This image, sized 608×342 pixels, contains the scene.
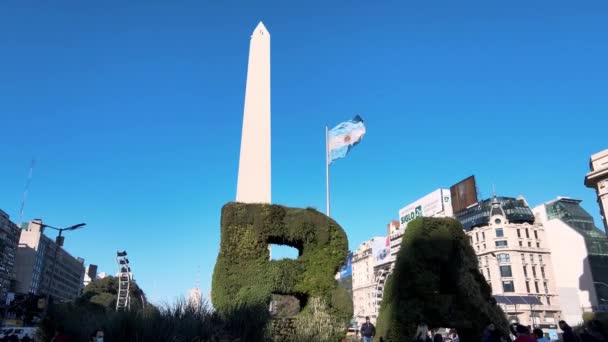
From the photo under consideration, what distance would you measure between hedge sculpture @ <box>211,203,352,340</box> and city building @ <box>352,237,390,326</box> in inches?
3579

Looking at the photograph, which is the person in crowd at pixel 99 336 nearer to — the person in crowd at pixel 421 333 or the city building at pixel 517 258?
the person in crowd at pixel 421 333

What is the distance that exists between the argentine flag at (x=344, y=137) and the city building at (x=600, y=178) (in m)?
41.3

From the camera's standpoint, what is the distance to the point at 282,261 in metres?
15.6

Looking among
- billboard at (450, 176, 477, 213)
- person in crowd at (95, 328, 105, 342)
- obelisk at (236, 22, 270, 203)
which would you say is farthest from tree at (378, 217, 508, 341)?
billboard at (450, 176, 477, 213)

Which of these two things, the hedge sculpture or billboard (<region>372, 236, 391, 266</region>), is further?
billboard (<region>372, 236, 391, 266</region>)

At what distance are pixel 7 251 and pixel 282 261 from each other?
348 ft

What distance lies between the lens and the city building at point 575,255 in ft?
265

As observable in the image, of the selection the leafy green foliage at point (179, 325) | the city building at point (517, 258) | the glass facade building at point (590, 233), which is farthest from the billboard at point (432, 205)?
the leafy green foliage at point (179, 325)

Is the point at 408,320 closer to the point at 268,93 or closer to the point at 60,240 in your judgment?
the point at 268,93

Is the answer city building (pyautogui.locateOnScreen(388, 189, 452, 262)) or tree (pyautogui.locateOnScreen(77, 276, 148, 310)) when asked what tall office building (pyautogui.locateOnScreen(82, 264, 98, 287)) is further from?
city building (pyautogui.locateOnScreen(388, 189, 452, 262))

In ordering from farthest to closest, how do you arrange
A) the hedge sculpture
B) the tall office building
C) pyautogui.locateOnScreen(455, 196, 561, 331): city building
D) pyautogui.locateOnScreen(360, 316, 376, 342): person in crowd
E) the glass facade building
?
1. the tall office building
2. the glass facade building
3. pyautogui.locateOnScreen(455, 196, 561, 331): city building
4. pyautogui.locateOnScreen(360, 316, 376, 342): person in crowd
5. the hedge sculpture

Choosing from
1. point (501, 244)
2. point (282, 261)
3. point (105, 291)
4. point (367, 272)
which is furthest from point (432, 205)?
point (282, 261)

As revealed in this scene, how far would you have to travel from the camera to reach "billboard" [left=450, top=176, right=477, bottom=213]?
74.3 m

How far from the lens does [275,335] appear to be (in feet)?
44.7
